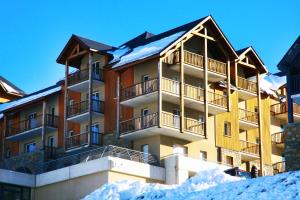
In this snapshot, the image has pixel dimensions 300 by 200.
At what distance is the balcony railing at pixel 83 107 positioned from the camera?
52269 millimetres

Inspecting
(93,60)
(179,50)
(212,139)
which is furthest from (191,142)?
(93,60)

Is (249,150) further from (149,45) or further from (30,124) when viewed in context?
(30,124)

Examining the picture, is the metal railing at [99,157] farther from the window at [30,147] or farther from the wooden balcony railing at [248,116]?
the wooden balcony railing at [248,116]

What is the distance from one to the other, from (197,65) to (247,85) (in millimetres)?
6775

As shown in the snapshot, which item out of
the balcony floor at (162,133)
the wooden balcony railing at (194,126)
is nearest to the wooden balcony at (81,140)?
the balcony floor at (162,133)

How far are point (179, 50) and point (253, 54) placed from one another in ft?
26.6

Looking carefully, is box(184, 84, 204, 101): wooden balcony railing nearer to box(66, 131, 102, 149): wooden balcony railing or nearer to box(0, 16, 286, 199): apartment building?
box(0, 16, 286, 199): apartment building

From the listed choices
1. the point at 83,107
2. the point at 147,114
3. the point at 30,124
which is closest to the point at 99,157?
the point at 147,114

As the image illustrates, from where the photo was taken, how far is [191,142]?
5041cm

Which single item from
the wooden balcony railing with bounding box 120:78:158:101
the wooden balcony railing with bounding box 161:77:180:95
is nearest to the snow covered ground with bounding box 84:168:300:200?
the wooden balcony railing with bounding box 161:77:180:95

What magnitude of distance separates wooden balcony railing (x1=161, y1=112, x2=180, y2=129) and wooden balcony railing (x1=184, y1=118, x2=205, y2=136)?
0.77 meters

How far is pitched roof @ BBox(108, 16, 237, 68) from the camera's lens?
49.2 m

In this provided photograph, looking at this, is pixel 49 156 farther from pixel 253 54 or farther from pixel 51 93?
pixel 253 54

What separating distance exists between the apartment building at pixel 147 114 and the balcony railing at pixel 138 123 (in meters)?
0.07
